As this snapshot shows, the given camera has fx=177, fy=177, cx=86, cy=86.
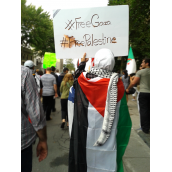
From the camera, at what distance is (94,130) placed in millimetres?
2031

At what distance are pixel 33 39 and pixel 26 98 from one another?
2462cm

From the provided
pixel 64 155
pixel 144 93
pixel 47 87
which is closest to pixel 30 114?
pixel 64 155

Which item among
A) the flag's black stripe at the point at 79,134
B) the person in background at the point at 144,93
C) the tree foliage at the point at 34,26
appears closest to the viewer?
the flag's black stripe at the point at 79,134

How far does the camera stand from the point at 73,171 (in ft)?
6.98

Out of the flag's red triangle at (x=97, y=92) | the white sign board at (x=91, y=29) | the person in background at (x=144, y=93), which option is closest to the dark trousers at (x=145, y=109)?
the person in background at (x=144, y=93)

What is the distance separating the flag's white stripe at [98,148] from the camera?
2008 millimetres

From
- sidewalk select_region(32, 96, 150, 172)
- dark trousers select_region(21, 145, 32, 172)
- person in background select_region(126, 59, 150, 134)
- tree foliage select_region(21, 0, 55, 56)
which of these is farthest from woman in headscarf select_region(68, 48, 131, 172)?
tree foliage select_region(21, 0, 55, 56)

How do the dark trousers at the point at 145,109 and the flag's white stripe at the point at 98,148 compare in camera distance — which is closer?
the flag's white stripe at the point at 98,148

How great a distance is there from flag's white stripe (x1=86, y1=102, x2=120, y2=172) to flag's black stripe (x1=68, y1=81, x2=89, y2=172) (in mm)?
50

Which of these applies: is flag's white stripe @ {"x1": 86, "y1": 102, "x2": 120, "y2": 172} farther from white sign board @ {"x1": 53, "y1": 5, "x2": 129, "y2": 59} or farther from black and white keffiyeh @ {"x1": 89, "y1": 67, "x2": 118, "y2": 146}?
white sign board @ {"x1": 53, "y1": 5, "x2": 129, "y2": 59}

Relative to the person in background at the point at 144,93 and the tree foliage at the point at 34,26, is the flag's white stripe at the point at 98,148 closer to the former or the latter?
the person in background at the point at 144,93

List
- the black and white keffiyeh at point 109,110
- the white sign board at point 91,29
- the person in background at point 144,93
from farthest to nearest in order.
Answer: the person in background at point 144,93, the white sign board at point 91,29, the black and white keffiyeh at point 109,110
